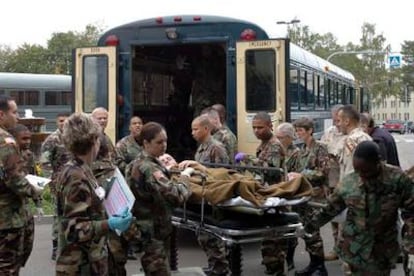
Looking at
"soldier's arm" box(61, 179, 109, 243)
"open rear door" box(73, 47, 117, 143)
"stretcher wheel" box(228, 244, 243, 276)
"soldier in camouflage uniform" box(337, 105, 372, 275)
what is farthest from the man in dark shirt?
"soldier's arm" box(61, 179, 109, 243)

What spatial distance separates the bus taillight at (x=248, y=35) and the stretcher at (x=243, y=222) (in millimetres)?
4195

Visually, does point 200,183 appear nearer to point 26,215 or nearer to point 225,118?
point 26,215

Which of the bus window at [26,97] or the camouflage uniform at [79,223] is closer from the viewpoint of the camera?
the camouflage uniform at [79,223]

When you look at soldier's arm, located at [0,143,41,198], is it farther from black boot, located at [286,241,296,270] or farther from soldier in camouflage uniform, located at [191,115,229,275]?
black boot, located at [286,241,296,270]

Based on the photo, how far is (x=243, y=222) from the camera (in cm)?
567

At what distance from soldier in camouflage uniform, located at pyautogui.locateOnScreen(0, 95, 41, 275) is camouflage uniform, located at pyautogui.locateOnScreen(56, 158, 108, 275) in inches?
44.2

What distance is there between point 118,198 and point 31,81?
25097 millimetres

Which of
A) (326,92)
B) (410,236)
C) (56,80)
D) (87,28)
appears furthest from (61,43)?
(410,236)

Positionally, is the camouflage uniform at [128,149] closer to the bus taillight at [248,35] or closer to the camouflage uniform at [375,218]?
the bus taillight at [248,35]

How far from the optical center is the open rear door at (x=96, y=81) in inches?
404

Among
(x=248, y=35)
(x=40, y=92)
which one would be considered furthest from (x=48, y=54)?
(x=248, y=35)

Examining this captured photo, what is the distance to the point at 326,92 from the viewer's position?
55.3ft

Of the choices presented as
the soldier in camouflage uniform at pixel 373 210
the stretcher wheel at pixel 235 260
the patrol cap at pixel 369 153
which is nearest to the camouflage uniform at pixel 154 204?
the stretcher wheel at pixel 235 260

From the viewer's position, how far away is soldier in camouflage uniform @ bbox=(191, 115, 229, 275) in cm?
717
